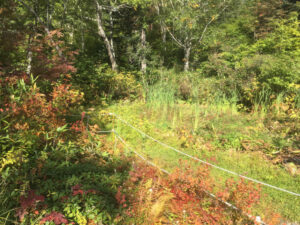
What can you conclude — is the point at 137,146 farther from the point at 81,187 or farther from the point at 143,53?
the point at 143,53

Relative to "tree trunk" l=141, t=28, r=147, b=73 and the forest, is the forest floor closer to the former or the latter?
the forest

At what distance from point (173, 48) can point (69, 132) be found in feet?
33.8

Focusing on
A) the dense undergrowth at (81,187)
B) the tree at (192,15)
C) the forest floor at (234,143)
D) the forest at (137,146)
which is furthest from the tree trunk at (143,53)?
the dense undergrowth at (81,187)

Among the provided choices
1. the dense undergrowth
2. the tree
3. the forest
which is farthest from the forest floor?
the tree

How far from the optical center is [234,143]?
3895mm

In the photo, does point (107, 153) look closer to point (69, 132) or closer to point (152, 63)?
point (69, 132)

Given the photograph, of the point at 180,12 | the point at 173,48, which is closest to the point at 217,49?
the point at 173,48

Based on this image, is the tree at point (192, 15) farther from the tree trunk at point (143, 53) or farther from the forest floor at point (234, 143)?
the forest floor at point (234, 143)

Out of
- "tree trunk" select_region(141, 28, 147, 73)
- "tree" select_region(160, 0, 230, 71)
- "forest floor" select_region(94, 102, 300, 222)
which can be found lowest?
"forest floor" select_region(94, 102, 300, 222)

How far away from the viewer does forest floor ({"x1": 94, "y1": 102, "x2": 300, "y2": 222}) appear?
114 inches

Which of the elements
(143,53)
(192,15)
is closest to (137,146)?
(143,53)

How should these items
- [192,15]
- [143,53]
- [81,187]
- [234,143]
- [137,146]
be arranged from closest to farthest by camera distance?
[81,187] → [234,143] → [137,146] → [192,15] → [143,53]

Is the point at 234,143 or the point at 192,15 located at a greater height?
the point at 192,15

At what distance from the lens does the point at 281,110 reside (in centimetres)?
488
